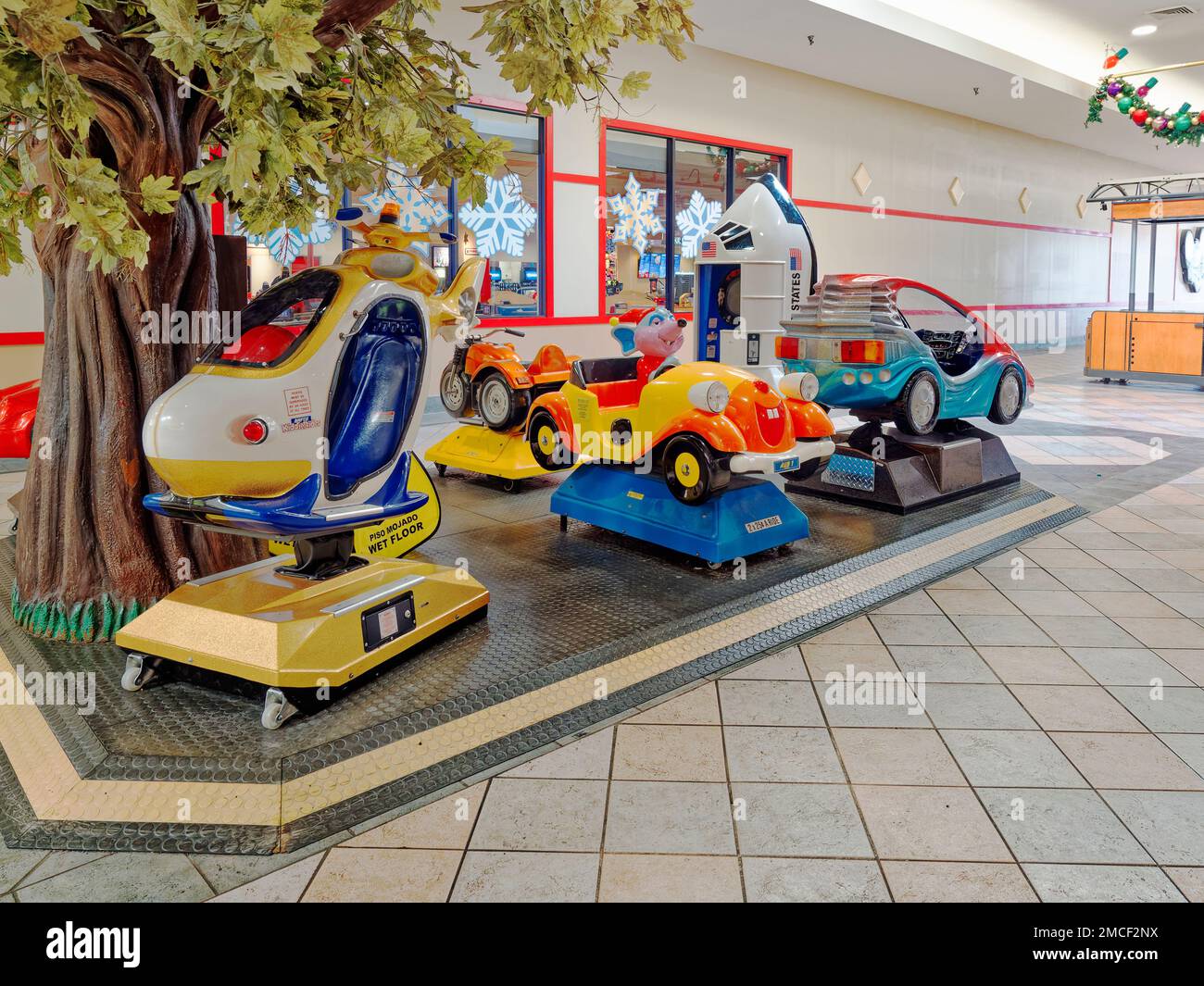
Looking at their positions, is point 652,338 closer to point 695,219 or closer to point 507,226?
point 507,226

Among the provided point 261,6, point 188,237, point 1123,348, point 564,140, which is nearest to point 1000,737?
point 261,6

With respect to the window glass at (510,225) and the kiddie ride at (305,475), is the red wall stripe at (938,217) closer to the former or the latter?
the window glass at (510,225)

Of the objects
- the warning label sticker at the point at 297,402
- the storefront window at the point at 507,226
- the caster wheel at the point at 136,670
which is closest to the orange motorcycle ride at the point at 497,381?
the warning label sticker at the point at 297,402

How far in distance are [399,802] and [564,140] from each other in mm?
9079

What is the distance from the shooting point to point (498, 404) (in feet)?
18.9

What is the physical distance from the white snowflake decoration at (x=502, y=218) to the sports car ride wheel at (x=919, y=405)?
5611 millimetres

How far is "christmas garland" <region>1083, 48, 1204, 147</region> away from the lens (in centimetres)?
1105

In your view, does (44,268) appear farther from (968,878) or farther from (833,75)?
(833,75)

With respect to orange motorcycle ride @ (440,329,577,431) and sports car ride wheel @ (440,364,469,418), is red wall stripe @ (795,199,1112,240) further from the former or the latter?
sports car ride wheel @ (440,364,469,418)

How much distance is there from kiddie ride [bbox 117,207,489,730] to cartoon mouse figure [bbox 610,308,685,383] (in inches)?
63.0

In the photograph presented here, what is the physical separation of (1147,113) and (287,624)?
12910 mm

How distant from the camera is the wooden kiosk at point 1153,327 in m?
11.9

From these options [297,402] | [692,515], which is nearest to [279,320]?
[297,402]

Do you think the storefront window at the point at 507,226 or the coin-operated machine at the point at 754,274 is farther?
the storefront window at the point at 507,226
